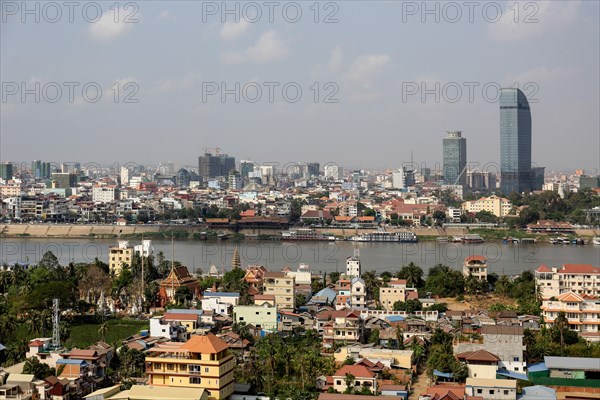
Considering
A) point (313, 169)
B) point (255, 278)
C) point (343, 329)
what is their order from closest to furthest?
point (343, 329)
point (255, 278)
point (313, 169)

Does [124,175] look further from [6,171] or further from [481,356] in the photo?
[481,356]

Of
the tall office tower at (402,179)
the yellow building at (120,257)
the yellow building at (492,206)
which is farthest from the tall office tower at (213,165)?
the yellow building at (120,257)

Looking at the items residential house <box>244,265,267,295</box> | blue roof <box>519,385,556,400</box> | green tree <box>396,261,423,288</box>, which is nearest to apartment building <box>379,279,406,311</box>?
green tree <box>396,261,423,288</box>

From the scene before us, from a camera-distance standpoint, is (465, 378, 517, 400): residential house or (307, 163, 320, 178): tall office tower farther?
(307, 163, 320, 178): tall office tower

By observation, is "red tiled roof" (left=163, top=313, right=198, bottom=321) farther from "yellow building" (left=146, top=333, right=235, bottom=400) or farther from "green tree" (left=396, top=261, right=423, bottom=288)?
"green tree" (left=396, top=261, right=423, bottom=288)

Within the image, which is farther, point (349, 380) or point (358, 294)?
point (358, 294)

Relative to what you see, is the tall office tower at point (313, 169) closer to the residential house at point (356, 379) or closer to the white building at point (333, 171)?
the white building at point (333, 171)

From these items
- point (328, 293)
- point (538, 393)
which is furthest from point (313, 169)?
point (538, 393)
